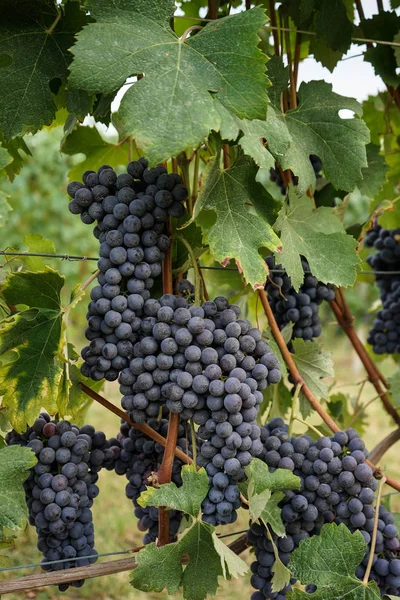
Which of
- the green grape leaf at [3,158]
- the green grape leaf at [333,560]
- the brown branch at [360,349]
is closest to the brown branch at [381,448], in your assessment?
the brown branch at [360,349]

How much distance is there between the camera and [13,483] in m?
1.03

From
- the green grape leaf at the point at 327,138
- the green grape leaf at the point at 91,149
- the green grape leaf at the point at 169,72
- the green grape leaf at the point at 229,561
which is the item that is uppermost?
the green grape leaf at the point at 169,72

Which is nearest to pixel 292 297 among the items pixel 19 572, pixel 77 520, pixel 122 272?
pixel 122 272

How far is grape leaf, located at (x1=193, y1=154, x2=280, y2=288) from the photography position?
3.29ft

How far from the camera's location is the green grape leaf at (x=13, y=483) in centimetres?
100

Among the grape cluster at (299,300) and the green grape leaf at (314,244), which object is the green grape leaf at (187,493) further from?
the grape cluster at (299,300)

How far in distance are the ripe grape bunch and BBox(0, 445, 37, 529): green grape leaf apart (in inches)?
7.0

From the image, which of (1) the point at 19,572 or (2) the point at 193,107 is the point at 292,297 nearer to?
(2) the point at 193,107

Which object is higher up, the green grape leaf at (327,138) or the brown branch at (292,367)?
the green grape leaf at (327,138)

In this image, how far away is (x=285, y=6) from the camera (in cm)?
145

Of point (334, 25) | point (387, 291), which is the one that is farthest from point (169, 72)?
point (387, 291)

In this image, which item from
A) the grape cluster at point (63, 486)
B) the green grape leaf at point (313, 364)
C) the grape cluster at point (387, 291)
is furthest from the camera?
the grape cluster at point (387, 291)

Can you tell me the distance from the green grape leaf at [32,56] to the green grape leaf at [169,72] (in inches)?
7.6

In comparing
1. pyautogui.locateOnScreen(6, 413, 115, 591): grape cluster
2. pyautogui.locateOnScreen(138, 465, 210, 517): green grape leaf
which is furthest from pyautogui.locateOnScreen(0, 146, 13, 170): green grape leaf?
pyautogui.locateOnScreen(138, 465, 210, 517): green grape leaf
